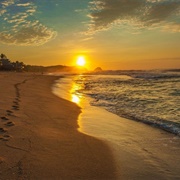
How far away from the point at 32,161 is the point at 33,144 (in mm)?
952

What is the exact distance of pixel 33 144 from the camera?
537 cm

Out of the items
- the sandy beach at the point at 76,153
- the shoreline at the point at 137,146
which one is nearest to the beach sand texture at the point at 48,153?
the sandy beach at the point at 76,153

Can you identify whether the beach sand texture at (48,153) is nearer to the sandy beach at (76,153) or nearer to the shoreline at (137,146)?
the sandy beach at (76,153)

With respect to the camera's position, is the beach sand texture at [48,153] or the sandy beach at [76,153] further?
the sandy beach at [76,153]

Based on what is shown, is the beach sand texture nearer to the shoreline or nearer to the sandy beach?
the sandy beach

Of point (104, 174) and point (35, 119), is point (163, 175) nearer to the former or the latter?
point (104, 174)

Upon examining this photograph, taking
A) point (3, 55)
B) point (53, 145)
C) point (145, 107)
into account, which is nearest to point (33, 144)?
point (53, 145)

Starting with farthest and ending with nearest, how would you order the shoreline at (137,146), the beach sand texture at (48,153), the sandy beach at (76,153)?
the shoreline at (137,146)
the sandy beach at (76,153)
the beach sand texture at (48,153)

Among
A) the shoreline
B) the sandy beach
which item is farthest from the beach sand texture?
the shoreline

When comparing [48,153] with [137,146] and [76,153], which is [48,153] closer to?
[76,153]

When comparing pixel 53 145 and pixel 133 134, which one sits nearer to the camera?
pixel 53 145

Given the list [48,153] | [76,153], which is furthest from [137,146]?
[48,153]

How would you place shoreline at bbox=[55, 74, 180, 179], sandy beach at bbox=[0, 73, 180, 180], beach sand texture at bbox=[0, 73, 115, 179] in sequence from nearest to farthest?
beach sand texture at bbox=[0, 73, 115, 179] → sandy beach at bbox=[0, 73, 180, 180] → shoreline at bbox=[55, 74, 180, 179]

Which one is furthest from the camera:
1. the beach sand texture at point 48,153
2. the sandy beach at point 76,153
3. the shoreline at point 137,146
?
the shoreline at point 137,146
